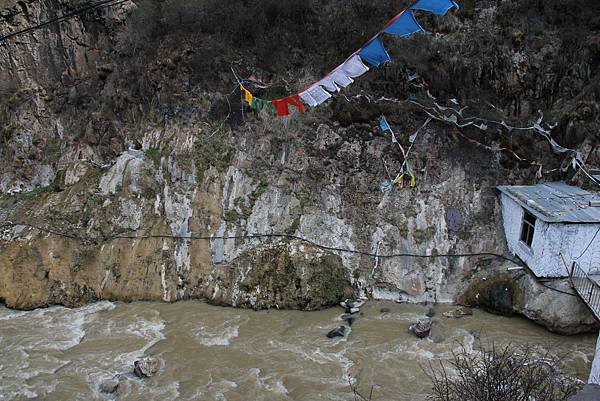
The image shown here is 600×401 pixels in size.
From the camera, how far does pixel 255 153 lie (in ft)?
50.7

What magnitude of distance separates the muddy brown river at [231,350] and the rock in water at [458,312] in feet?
0.59

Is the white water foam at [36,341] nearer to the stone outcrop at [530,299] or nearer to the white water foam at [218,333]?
the white water foam at [218,333]

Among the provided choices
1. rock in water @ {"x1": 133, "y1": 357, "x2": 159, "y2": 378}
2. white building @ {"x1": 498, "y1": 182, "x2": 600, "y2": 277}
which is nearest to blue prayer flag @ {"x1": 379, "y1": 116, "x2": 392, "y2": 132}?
white building @ {"x1": 498, "y1": 182, "x2": 600, "y2": 277}

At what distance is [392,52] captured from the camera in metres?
16.3

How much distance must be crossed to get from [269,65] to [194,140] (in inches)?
160

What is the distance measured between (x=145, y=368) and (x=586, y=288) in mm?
10514

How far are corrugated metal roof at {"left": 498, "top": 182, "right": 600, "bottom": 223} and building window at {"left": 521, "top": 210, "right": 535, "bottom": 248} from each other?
0.31 meters

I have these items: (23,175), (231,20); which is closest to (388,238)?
(231,20)

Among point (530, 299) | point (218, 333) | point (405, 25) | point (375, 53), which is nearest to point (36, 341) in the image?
point (218, 333)

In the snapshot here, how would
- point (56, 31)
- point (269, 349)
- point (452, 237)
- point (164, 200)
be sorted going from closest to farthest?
1. point (269, 349)
2. point (452, 237)
3. point (164, 200)
4. point (56, 31)

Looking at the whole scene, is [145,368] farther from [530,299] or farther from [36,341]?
[530,299]

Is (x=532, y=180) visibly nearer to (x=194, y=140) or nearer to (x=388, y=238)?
(x=388, y=238)

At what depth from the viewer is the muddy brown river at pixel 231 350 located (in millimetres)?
9938

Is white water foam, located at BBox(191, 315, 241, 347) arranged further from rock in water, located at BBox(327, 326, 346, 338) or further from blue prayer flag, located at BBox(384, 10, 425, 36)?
blue prayer flag, located at BBox(384, 10, 425, 36)
